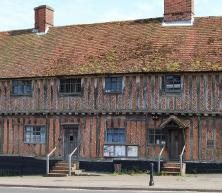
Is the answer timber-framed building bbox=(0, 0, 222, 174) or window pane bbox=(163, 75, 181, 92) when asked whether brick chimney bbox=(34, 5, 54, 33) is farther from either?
window pane bbox=(163, 75, 181, 92)

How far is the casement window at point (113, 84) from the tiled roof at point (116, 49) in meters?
0.56

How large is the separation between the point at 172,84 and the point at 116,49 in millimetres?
5105

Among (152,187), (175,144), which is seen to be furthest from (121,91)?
(152,187)

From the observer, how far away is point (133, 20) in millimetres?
36344

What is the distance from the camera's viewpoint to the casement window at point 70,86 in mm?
32656

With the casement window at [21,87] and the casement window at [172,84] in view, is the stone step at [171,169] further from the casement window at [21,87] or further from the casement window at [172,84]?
the casement window at [21,87]

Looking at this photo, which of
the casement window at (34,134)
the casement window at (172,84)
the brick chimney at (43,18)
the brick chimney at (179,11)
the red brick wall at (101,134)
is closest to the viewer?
the red brick wall at (101,134)

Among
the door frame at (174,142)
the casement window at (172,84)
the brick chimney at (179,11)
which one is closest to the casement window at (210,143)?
the door frame at (174,142)

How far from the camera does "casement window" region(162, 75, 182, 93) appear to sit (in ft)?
99.3

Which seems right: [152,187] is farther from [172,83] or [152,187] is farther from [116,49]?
[116,49]

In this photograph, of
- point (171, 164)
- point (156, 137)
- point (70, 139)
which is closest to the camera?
point (171, 164)

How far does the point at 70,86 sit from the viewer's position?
108 ft

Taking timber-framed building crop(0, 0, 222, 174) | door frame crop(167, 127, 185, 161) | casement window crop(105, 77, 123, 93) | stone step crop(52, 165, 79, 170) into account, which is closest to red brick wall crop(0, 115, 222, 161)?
timber-framed building crop(0, 0, 222, 174)

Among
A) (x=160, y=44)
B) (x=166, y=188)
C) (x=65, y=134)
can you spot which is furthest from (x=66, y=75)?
(x=166, y=188)
